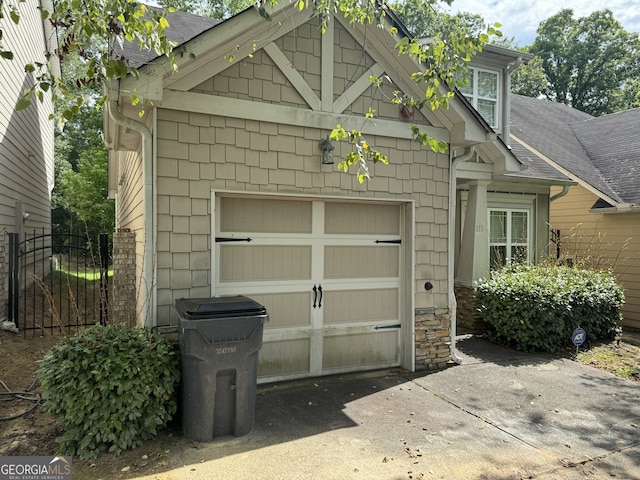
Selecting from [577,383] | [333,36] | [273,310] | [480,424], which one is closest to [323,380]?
[273,310]

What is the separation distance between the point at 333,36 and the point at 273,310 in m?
3.29

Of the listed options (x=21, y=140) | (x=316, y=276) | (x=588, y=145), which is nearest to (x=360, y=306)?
(x=316, y=276)

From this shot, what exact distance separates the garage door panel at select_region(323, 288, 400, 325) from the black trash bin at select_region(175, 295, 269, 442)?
1.63 metres

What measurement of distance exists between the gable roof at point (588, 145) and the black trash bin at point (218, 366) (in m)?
9.62

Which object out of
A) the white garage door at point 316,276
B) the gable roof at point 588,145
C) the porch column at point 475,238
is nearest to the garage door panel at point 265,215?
the white garage door at point 316,276

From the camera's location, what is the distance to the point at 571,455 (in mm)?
3596

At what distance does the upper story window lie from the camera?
9375 mm

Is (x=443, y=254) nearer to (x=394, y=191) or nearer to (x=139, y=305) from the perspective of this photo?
(x=394, y=191)

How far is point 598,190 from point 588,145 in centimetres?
326

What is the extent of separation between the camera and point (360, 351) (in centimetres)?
550

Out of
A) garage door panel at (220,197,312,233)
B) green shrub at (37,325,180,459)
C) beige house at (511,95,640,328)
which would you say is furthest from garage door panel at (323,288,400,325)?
beige house at (511,95,640,328)

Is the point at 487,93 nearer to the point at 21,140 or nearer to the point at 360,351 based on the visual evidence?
the point at 360,351

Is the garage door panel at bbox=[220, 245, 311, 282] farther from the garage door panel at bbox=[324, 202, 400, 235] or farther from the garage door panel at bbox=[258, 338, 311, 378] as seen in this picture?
the garage door panel at bbox=[258, 338, 311, 378]

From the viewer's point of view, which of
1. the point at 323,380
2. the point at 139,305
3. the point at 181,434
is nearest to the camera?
the point at 181,434
